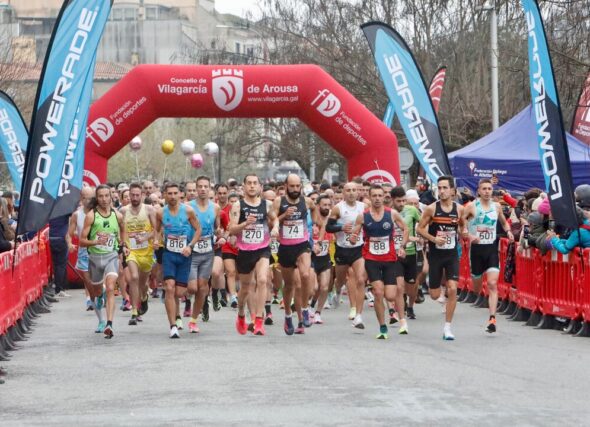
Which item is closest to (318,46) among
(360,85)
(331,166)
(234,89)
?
(360,85)

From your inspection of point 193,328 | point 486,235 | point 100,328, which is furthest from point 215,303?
point 486,235

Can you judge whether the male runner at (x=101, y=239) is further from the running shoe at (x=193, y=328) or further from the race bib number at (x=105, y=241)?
the running shoe at (x=193, y=328)

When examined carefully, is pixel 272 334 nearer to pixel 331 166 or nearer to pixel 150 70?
pixel 150 70

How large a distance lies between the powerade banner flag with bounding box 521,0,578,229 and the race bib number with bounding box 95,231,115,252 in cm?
502

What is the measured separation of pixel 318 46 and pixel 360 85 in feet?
11.2

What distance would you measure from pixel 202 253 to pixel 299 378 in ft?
16.0

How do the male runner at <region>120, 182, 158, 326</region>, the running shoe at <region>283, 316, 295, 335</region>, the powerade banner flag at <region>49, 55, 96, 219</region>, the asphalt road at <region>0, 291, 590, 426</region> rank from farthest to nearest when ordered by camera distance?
the male runner at <region>120, 182, 158, 326</region> < the running shoe at <region>283, 316, 295, 335</region> < the powerade banner flag at <region>49, 55, 96, 219</region> < the asphalt road at <region>0, 291, 590, 426</region>

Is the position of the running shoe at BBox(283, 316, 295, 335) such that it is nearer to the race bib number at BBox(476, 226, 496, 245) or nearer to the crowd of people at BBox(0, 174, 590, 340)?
the crowd of people at BBox(0, 174, 590, 340)

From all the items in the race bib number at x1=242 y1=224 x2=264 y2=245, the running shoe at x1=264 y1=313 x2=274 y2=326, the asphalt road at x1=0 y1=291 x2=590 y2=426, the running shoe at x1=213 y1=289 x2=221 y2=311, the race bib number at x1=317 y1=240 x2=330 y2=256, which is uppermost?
the race bib number at x1=242 y1=224 x2=264 y2=245

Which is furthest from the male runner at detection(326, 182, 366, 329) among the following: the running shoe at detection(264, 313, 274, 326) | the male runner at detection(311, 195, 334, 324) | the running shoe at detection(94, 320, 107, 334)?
the running shoe at detection(94, 320, 107, 334)

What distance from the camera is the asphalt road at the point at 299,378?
923 centimetres

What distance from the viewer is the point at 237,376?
1141cm

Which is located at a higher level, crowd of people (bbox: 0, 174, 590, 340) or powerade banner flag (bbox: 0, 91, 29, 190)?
powerade banner flag (bbox: 0, 91, 29, 190)

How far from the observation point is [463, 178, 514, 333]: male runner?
52.2ft
